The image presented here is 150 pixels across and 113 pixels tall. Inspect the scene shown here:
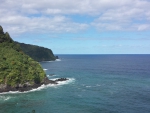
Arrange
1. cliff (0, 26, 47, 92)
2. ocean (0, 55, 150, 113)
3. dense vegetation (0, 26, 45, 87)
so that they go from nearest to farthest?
ocean (0, 55, 150, 113) < cliff (0, 26, 47, 92) < dense vegetation (0, 26, 45, 87)

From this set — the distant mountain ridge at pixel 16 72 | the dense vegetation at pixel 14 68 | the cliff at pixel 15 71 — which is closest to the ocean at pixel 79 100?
the distant mountain ridge at pixel 16 72

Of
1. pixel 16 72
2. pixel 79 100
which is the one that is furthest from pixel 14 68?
pixel 79 100

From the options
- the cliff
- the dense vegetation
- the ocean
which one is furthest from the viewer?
the dense vegetation

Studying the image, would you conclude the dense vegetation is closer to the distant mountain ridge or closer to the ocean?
the distant mountain ridge

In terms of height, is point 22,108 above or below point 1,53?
below

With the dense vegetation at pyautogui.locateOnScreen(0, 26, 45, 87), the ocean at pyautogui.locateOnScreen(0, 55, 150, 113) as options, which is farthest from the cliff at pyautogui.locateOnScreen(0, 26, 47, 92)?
the ocean at pyautogui.locateOnScreen(0, 55, 150, 113)

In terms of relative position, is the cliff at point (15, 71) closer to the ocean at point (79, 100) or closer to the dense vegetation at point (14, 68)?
the dense vegetation at point (14, 68)

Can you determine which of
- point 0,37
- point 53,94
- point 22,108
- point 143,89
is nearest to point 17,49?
point 0,37

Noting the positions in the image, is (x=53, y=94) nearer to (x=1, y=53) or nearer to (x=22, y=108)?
(x=22, y=108)
